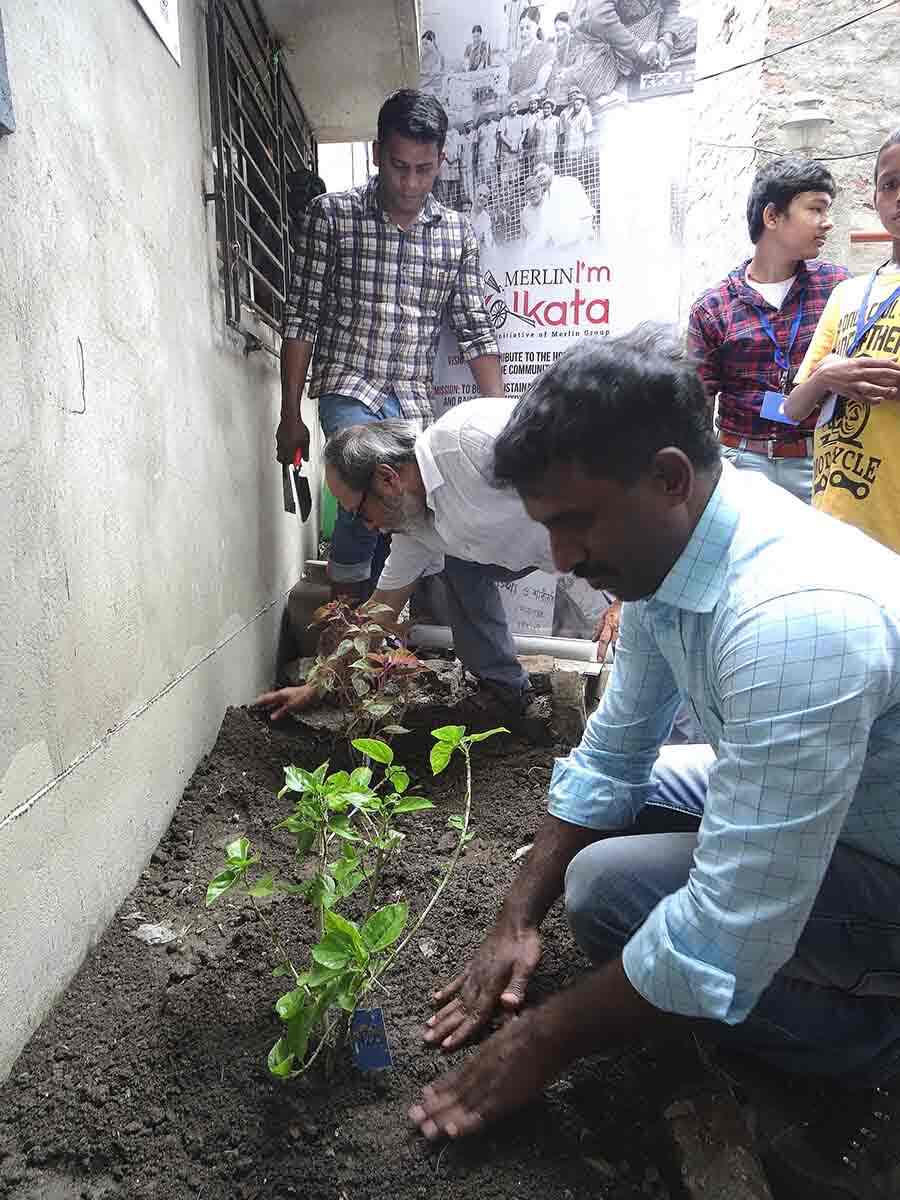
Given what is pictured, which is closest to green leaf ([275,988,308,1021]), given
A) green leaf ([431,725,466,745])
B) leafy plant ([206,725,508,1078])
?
leafy plant ([206,725,508,1078])

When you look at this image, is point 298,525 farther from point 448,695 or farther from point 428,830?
point 428,830

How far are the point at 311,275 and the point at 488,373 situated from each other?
87 cm

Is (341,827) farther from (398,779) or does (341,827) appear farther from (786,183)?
(786,183)

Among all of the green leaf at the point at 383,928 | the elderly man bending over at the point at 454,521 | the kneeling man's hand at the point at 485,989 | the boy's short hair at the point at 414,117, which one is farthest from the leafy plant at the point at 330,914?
the boy's short hair at the point at 414,117

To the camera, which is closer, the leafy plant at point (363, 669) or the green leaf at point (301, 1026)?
the green leaf at point (301, 1026)

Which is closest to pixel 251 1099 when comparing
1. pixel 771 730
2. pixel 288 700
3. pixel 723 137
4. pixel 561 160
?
pixel 771 730

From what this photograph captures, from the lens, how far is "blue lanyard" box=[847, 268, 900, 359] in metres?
2.09

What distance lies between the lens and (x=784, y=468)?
8.85 ft

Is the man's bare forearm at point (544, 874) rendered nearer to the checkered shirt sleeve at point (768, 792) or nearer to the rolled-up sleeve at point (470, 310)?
the checkered shirt sleeve at point (768, 792)

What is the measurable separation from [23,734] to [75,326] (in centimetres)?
79

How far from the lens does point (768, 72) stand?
5.81 meters

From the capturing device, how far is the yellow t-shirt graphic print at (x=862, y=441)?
2035 mm

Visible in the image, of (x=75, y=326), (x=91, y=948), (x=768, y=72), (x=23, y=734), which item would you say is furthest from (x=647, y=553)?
(x=768, y=72)

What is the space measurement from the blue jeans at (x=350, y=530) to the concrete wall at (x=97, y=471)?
2.26 feet
